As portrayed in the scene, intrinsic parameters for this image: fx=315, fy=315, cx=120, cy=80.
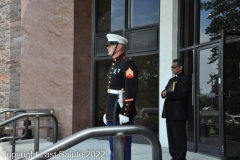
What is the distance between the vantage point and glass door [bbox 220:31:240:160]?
5.24 meters

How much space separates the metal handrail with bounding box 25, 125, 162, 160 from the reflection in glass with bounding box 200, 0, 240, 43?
4229mm

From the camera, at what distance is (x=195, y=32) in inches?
250

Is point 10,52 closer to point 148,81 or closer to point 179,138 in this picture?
point 148,81

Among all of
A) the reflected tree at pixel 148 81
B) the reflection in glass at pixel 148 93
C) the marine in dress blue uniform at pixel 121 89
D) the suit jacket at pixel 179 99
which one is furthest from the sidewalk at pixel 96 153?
the marine in dress blue uniform at pixel 121 89

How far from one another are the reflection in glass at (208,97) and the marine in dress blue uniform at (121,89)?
7.88ft

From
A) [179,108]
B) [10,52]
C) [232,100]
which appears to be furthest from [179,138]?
[10,52]

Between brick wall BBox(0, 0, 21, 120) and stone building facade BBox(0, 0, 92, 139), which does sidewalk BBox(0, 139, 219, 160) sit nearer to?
stone building facade BBox(0, 0, 92, 139)

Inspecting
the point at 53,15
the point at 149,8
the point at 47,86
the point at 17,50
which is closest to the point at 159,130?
the point at 149,8

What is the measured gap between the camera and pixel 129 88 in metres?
3.72

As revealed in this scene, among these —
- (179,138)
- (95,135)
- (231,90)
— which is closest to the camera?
(95,135)

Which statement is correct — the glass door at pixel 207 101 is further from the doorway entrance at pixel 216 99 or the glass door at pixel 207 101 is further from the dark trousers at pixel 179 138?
the dark trousers at pixel 179 138

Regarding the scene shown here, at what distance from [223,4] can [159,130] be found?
9.50 feet

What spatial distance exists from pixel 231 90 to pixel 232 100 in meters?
0.17

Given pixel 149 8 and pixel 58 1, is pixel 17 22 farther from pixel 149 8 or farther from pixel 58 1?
pixel 149 8
